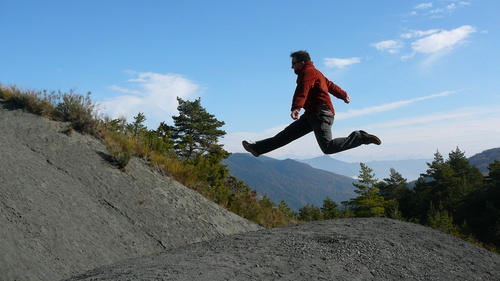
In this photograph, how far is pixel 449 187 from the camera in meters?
51.3

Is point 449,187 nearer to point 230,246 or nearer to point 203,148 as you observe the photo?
point 203,148

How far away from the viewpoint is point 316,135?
20.0 ft

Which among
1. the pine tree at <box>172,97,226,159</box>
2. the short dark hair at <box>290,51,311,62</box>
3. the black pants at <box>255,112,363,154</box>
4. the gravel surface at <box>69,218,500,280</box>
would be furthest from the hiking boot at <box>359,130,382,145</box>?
the pine tree at <box>172,97,226,159</box>

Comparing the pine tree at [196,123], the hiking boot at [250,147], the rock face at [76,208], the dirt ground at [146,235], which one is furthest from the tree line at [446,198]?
the hiking boot at [250,147]

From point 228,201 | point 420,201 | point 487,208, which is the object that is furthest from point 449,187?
point 228,201

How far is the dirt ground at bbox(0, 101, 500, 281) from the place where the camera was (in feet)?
15.6

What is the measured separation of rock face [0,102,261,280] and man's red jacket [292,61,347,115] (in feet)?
13.2

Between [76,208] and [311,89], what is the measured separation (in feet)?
15.9

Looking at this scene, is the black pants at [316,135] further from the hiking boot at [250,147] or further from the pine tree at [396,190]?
the pine tree at [396,190]

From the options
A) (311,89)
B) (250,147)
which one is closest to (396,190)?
(250,147)

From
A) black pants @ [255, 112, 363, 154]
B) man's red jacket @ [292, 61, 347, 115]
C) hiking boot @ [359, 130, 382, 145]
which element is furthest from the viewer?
hiking boot @ [359, 130, 382, 145]

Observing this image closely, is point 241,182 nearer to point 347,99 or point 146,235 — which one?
point 146,235

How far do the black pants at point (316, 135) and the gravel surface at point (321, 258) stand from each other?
122 centimetres

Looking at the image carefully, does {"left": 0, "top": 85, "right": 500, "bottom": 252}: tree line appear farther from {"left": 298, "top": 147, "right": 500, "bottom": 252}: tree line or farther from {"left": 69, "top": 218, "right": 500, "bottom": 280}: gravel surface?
{"left": 69, "top": 218, "right": 500, "bottom": 280}: gravel surface
